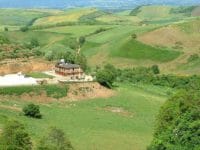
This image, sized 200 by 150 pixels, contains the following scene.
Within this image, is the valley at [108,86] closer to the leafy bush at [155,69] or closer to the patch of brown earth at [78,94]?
the patch of brown earth at [78,94]

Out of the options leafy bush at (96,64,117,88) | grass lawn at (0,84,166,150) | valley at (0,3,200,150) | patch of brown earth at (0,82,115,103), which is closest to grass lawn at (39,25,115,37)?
valley at (0,3,200,150)

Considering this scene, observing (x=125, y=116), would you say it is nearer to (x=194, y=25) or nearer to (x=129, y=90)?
(x=129, y=90)

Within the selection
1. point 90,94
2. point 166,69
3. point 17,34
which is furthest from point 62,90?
point 17,34

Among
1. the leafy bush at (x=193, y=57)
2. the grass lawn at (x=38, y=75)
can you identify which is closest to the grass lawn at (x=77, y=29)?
the leafy bush at (x=193, y=57)

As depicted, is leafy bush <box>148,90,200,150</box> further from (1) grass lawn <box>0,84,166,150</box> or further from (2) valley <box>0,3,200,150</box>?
(1) grass lawn <box>0,84,166,150</box>

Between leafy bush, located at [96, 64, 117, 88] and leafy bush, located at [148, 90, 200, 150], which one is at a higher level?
leafy bush, located at [148, 90, 200, 150]

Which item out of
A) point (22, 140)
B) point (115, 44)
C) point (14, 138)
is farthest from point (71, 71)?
point (115, 44)
